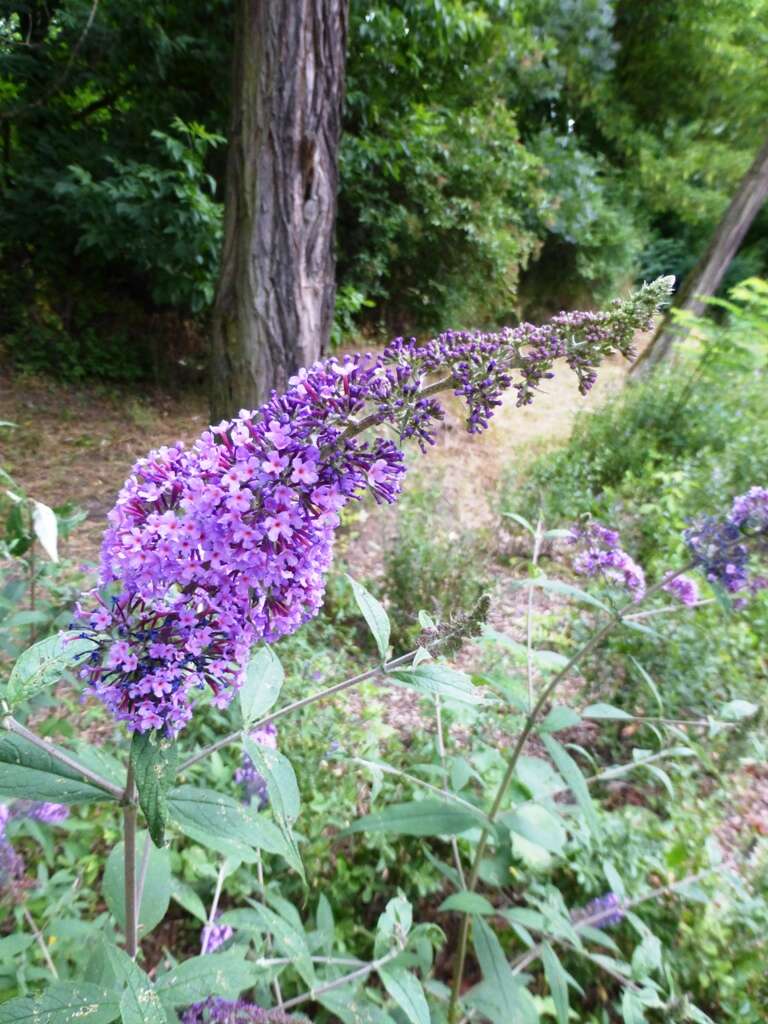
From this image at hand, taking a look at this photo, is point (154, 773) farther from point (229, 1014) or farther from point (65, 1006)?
point (229, 1014)

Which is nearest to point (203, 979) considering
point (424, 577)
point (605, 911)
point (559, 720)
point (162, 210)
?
point (559, 720)

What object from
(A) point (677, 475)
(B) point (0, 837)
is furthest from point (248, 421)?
(A) point (677, 475)

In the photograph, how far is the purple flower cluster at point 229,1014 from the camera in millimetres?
1110

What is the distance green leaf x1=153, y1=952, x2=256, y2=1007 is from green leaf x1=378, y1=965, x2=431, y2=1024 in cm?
33

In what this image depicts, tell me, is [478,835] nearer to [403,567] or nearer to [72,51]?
[403,567]

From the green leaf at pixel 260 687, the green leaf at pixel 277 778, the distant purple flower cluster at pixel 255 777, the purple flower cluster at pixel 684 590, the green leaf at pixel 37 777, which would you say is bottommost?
the distant purple flower cluster at pixel 255 777

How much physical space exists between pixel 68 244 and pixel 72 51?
5.12ft

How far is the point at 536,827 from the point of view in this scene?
1.60m

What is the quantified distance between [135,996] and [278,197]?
3.24m

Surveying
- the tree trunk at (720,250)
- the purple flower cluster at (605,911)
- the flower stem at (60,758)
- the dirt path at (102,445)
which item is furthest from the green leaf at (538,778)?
the tree trunk at (720,250)

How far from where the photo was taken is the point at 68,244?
18.3 feet

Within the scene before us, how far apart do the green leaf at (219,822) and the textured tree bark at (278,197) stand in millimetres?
2569

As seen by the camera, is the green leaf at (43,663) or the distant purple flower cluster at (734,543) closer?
the green leaf at (43,663)

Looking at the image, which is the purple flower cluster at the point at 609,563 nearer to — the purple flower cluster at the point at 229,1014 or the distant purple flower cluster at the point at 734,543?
the distant purple flower cluster at the point at 734,543
